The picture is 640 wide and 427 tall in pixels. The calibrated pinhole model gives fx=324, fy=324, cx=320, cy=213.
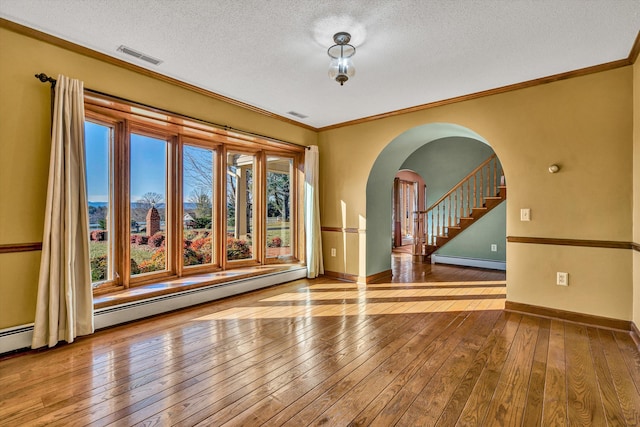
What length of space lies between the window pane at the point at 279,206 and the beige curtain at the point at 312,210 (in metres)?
0.34

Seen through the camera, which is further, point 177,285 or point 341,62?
point 177,285

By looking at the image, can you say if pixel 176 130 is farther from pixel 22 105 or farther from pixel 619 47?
pixel 619 47

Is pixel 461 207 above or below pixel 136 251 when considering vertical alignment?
above

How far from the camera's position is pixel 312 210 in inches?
210

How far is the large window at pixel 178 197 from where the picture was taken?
337 cm

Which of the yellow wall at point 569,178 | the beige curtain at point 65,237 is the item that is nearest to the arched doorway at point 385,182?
the yellow wall at point 569,178

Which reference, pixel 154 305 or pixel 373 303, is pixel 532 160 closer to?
pixel 373 303

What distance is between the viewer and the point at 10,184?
255 centimetres

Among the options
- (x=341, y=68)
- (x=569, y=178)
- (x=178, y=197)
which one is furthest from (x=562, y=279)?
(x=178, y=197)

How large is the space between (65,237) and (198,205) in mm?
1754

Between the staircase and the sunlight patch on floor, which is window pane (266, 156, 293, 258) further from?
the staircase

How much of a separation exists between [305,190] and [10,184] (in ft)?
11.8

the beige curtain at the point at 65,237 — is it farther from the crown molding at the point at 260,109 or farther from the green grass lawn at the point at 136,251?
the green grass lawn at the point at 136,251

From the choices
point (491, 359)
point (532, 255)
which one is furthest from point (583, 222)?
point (491, 359)
